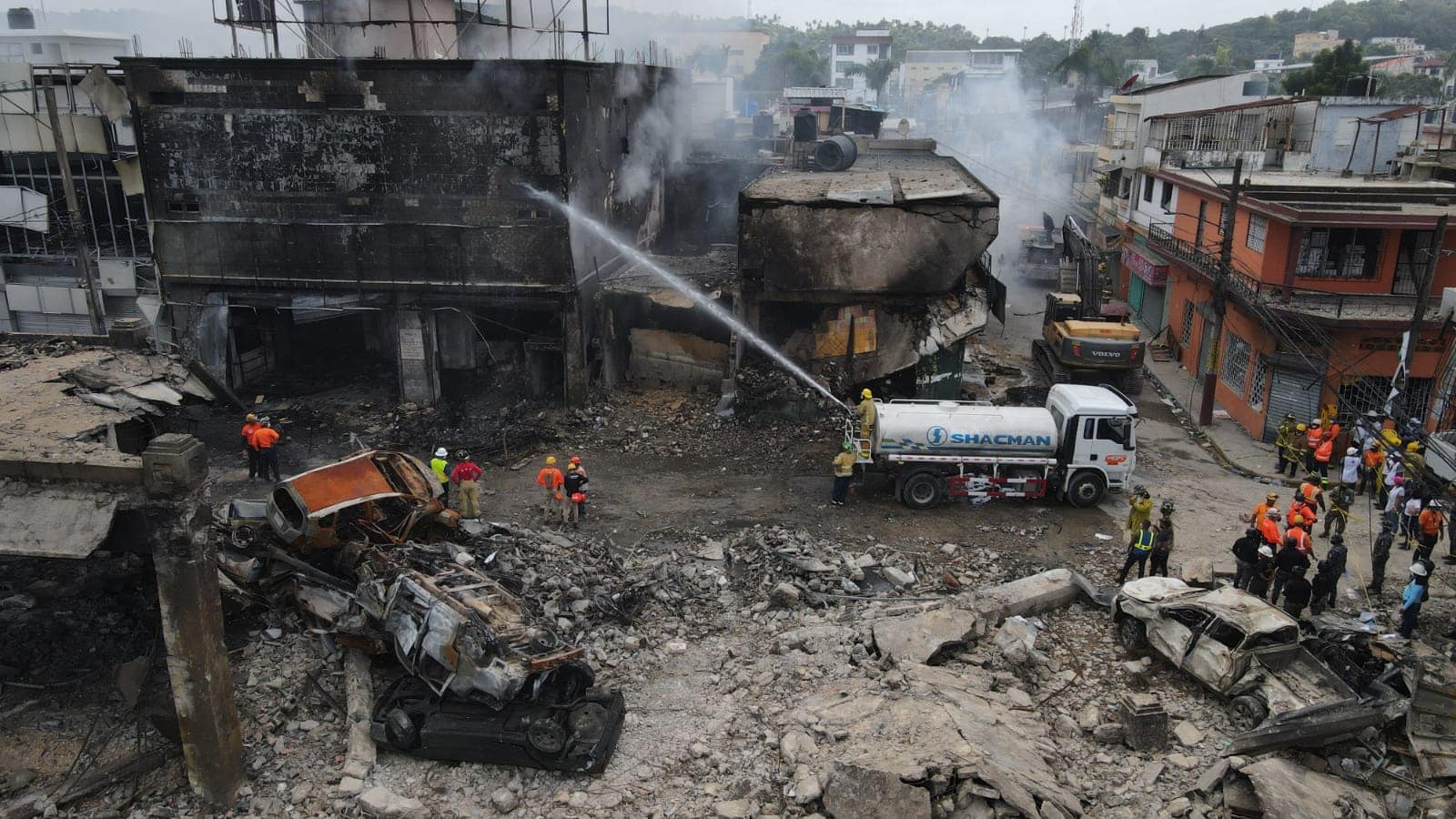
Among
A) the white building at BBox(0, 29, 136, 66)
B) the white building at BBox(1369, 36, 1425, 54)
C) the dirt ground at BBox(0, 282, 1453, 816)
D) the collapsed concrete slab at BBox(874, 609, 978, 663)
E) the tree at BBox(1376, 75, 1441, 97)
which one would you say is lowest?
the dirt ground at BBox(0, 282, 1453, 816)

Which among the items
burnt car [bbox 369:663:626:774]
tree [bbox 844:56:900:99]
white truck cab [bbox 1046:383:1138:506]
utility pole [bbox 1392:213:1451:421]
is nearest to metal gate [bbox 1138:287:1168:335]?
utility pole [bbox 1392:213:1451:421]

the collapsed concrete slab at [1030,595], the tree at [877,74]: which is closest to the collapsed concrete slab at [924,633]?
the collapsed concrete slab at [1030,595]

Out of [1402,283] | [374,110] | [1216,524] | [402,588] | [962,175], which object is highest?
[374,110]

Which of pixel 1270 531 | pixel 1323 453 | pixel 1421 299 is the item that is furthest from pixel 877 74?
pixel 1270 531

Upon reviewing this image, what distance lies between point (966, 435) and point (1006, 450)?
2.60 feet

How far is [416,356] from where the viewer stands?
915 inches

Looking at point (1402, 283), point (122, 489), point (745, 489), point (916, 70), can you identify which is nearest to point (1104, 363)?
point (1402, 283)

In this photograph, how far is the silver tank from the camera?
1756cm

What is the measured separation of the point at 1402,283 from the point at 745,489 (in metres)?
14.7

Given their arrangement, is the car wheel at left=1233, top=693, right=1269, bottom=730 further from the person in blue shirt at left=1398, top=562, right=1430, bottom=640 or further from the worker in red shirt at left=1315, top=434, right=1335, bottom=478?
the worker in red shirt at left=1315, top=434, right=1335, bottom=478

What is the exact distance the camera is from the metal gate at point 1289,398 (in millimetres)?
21047

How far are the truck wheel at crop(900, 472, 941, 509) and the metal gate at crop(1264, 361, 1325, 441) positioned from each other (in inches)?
351

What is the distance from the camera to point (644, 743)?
1086 cm

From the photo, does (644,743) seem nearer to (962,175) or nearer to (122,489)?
(122,489)
